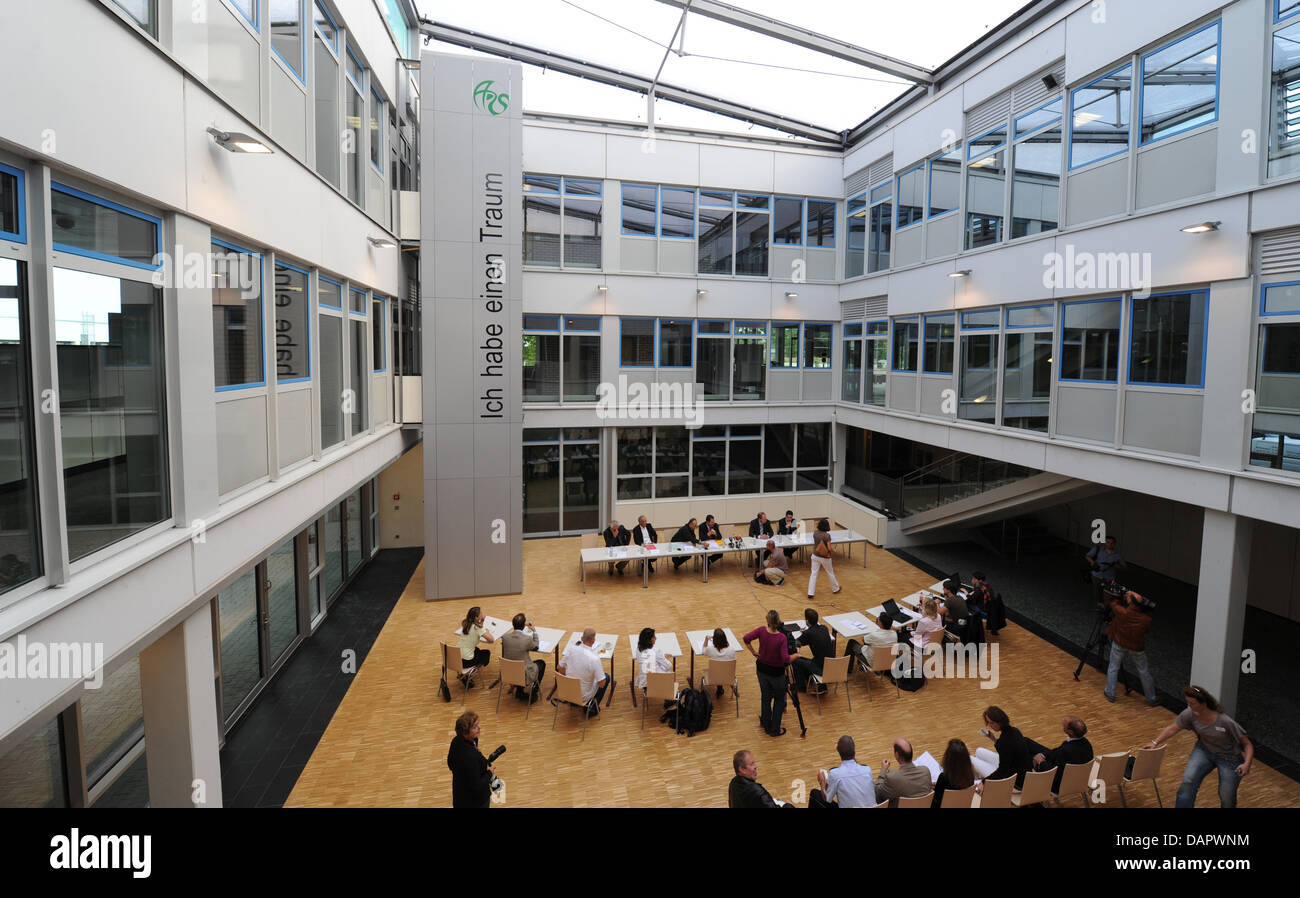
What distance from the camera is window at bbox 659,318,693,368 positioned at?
15.9 metres

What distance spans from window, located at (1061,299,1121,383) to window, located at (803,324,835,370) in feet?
24.3

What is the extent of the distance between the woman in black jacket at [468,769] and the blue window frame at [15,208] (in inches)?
150

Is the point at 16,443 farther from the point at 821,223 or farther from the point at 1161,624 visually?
the point at 821,223

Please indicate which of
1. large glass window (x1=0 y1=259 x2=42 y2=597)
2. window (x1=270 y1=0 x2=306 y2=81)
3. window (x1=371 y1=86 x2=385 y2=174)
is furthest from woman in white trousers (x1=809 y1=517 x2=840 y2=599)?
large glass window (x1=0 y1=259 x2=42 y2=597)

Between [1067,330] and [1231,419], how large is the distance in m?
2.90

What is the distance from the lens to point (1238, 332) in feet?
23.6

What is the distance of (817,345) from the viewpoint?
1702 centimetres

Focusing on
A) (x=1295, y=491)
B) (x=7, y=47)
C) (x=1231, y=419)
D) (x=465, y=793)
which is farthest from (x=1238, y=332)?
(x=7, y=47)

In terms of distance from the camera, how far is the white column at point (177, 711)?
462 cm

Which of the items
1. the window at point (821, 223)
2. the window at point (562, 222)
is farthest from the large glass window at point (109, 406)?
the window at point (821, 223)

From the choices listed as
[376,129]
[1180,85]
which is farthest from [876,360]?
[376,129]

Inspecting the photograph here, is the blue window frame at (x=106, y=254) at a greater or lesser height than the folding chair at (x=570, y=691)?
greater

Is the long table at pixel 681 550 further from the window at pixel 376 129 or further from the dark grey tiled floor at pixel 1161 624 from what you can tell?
the window at pixel 376 129

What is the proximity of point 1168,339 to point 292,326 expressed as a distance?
10.1 metres
